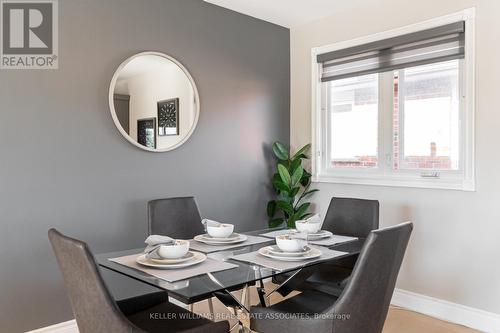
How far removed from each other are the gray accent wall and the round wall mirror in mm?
68

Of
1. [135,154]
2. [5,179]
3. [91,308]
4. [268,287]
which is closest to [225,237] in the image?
[91,308]

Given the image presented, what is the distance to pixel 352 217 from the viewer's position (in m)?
2.79

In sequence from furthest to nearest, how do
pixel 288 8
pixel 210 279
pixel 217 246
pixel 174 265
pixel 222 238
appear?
pixel 288 8 < pixel 222 238 < pixel 217 246 < pixel 174 265 < pixel 210 279

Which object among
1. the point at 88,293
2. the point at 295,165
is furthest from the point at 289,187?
the point at 88,293

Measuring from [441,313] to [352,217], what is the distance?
112 cm

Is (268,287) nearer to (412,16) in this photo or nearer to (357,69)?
(357,69)

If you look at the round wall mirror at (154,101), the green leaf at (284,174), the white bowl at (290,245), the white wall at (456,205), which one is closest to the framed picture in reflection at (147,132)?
the round wall mirror at (154,101)

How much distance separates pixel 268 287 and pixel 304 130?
157 centimetres

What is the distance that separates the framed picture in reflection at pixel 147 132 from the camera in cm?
302

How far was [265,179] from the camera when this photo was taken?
3951 mm

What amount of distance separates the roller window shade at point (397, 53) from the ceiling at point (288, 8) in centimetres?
37

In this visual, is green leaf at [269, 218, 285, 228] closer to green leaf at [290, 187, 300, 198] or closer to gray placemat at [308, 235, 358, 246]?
green leaf at [290, 187, 300, 198]

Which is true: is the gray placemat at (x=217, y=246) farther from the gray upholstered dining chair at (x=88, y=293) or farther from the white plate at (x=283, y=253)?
the gray upholstered dining chair at (x=88, y=293)

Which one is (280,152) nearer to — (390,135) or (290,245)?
(390,135)
